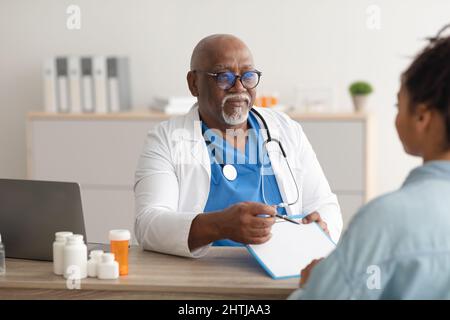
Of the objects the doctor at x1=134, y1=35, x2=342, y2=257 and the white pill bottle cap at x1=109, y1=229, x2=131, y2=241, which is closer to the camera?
the white pill bottle cap at x1=109, y1=229, x2=131, y2=241

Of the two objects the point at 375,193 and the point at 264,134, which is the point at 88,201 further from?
the point at 264,134

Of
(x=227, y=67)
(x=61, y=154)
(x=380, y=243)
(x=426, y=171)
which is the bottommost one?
(x=61, y=154)

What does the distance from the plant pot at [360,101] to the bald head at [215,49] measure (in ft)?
7.54

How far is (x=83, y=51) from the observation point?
5.39m

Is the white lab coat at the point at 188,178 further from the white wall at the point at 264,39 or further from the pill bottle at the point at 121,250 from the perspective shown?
the white wall at the point at 264,39

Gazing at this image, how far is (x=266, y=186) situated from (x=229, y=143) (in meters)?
0.21

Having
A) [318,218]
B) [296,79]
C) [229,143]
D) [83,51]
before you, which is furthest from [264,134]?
[83,51]

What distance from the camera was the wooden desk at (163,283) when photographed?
2029 mm

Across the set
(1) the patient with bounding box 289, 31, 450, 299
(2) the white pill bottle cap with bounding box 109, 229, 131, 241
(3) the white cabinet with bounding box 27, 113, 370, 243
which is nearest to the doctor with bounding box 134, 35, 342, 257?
(2) the white pill bottle cap with bounding box 109, 229, 131, 241

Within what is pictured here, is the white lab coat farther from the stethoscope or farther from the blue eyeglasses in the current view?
the blue eyeglasses

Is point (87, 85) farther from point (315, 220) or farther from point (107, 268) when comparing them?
point (107, 268)

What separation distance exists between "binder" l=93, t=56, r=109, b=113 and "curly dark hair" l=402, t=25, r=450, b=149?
12.1ft

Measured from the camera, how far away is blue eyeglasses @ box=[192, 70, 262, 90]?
108 inches

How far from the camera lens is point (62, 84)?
511cm
